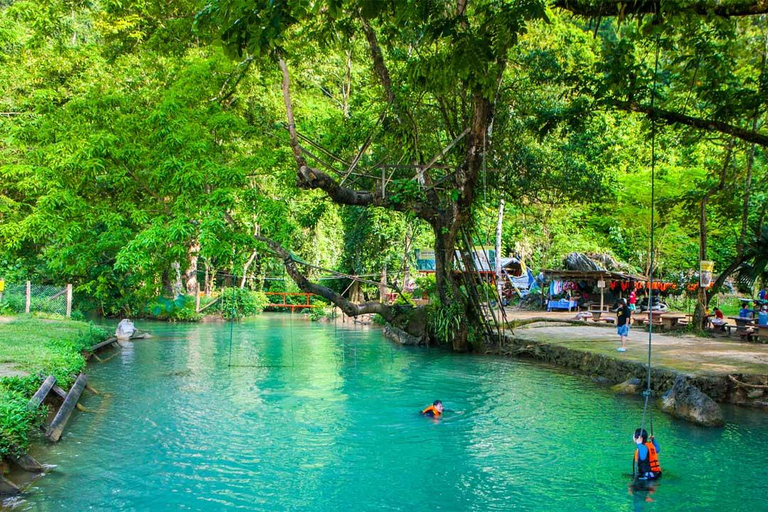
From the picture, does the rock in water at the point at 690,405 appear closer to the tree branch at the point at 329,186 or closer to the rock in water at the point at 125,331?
the tree branch at the point at 329,186

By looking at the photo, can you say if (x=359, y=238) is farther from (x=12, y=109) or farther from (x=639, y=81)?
(x=639, y=81)

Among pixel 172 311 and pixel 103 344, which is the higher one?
pixel 172 311

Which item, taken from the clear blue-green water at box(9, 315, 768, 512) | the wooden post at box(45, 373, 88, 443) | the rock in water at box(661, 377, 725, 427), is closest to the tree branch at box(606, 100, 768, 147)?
the rock in water at box(661, 377, 725, 427)

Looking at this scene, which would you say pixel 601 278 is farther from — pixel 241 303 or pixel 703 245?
pixel 241 303

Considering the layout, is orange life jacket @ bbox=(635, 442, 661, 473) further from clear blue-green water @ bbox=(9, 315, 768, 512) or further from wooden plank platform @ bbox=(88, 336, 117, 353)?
wooden plank platform @ bbox=(88, 336, 117, 353)

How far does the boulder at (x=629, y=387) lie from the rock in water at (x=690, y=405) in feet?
3.48

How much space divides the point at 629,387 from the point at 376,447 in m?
5.86

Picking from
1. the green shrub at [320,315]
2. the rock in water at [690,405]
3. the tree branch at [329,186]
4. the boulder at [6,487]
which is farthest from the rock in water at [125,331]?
the rock in water at [690,405]

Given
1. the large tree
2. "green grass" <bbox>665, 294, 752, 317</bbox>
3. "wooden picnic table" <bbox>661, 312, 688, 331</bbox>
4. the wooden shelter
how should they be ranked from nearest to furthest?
the large tree → "wooden picnic table" <bbox>661, 312, 688, 331</bbox> → the wooden shelter → "green grass" <bbox>665, 294, 752, 317</bbox>

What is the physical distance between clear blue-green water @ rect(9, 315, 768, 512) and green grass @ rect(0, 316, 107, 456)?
2.26 feet

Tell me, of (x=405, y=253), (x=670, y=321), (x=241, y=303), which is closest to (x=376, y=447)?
(x=670, y=321)

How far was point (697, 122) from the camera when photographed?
9.93 m

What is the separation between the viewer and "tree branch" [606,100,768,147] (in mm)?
9445

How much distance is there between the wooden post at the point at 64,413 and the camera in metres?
8.75
